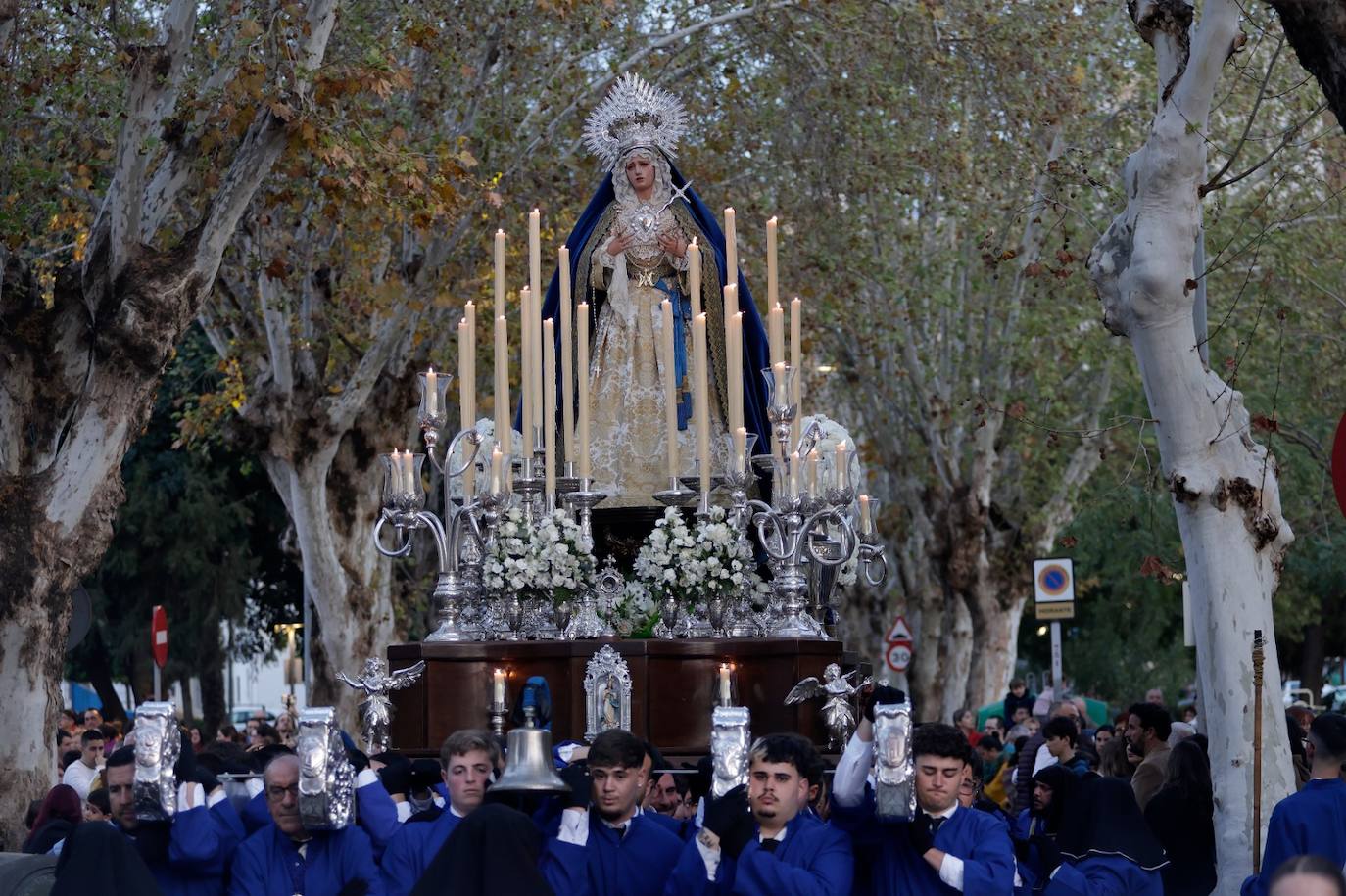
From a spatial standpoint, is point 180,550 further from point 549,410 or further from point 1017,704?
point 549,410

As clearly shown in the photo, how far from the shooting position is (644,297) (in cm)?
1423

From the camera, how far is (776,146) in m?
24.4

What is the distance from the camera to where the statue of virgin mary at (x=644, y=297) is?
46.0ft

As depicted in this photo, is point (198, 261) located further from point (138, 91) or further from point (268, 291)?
point (268, 291)

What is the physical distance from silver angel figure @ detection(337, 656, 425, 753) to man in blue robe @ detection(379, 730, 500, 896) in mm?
4006

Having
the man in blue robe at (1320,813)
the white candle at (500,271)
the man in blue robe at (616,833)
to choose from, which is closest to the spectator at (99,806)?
the man in blue robe at (616,833)

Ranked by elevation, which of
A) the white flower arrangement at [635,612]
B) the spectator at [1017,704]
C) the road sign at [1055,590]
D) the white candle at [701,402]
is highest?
the white candle at [701,402]

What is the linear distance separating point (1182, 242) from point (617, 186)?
4.05 m

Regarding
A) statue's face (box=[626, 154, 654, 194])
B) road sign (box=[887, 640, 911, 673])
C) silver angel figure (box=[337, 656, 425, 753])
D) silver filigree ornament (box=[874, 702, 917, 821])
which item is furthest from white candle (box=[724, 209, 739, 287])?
road sign (box=[887, 640, 911, 673])

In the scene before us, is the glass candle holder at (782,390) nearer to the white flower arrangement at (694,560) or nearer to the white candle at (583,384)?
the white flower arrangement at (694,560)

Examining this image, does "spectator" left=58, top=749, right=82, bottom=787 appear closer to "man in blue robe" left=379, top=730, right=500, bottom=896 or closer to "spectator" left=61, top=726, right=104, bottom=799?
"spectator" left=61, top=726, right=104, bottom=799

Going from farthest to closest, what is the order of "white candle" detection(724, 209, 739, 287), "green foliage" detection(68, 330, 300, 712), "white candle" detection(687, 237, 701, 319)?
"green foliage" detection(68, 330, 300, 712) → "white candle" detection(724, 209, 739, 287) → "white candle" detection(687, 237, 701, 319)

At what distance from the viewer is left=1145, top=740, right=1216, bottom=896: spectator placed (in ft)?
36.9

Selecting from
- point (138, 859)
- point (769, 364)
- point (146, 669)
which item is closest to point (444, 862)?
point (138, 859)
